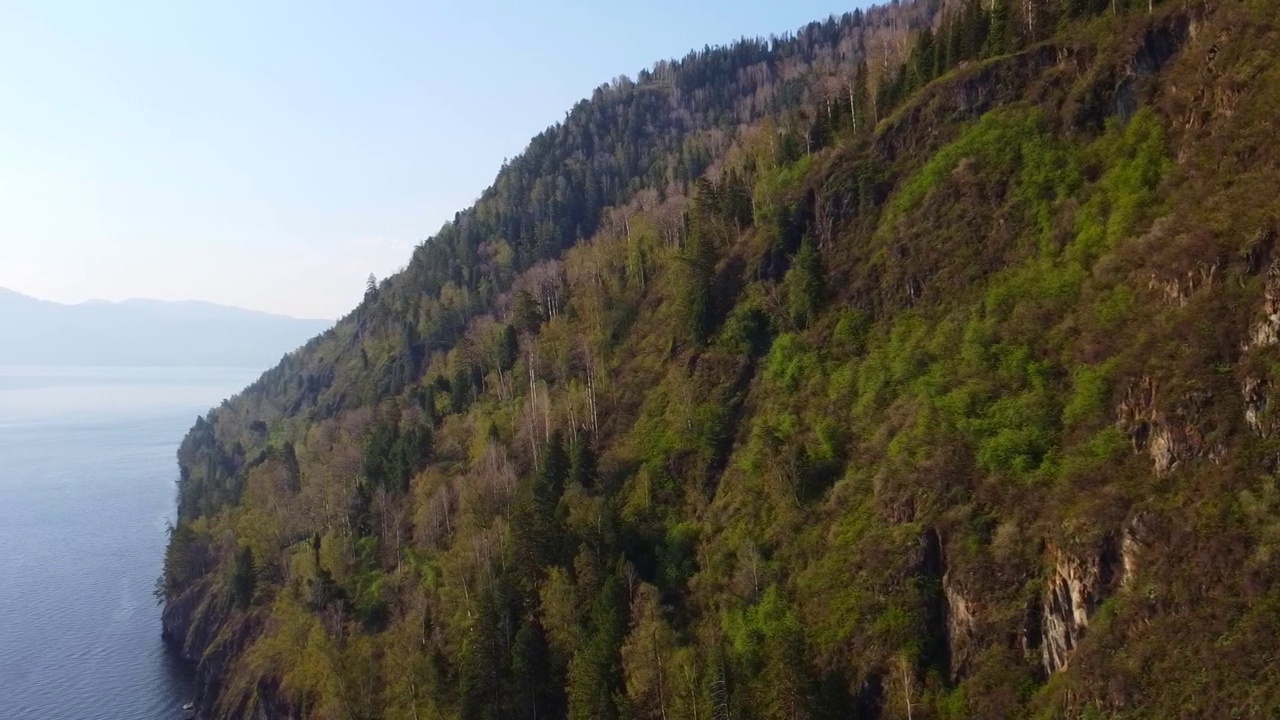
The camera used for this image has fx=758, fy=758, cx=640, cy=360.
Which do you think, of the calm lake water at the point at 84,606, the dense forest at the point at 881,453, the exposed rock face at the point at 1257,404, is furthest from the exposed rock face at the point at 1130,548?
the calm lake water at the point at 84,606

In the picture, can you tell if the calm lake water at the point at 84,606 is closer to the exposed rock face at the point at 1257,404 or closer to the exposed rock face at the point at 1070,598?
the exposed rock face at the point at 1070,598

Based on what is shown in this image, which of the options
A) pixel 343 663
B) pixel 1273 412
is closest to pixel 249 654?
pixel 343 663

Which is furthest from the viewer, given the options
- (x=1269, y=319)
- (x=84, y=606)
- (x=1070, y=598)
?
(x=84, y=606)

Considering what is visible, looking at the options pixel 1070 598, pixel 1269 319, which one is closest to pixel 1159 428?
pixel 1269 319

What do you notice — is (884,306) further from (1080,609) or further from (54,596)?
(54,596)

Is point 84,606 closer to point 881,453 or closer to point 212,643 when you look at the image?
point 212,643

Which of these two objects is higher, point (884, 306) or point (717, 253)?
point (717, 253)
